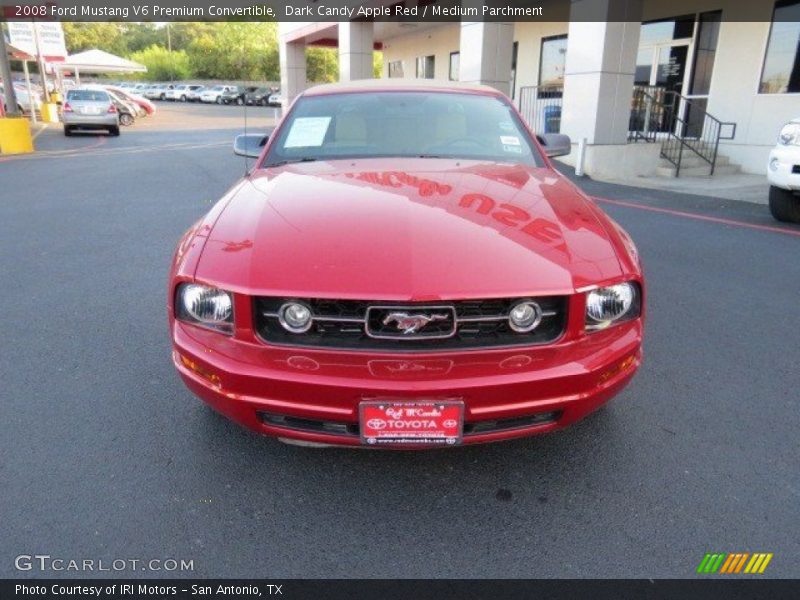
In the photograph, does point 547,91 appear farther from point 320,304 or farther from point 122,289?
point 320,304

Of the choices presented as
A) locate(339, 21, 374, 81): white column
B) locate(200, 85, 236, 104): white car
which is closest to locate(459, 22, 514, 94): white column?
locate(339, 21, 374, 81): white column

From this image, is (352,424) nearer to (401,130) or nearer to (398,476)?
(398,476)

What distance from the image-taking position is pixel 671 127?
489 inches

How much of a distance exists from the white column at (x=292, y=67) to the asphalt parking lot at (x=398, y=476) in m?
25.4

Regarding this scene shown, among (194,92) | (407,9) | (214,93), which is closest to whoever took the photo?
(407,9)

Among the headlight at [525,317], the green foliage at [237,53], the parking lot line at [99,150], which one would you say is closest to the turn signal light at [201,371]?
the headlight at [525,317]

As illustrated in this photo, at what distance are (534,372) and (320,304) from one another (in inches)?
30.5

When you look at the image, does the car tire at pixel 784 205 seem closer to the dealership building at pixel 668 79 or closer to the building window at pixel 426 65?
the dealership building at pixel 668 79

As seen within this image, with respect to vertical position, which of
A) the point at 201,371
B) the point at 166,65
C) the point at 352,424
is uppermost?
the point at 166,65

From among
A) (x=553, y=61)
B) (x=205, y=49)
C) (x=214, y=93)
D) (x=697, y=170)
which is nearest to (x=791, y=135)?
(x=697, y=170)

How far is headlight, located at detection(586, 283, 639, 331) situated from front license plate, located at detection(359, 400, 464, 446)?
0.61 metres

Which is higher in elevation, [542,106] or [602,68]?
[602,68]

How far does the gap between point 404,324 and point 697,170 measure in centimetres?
1154
